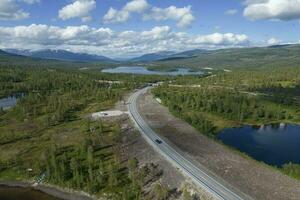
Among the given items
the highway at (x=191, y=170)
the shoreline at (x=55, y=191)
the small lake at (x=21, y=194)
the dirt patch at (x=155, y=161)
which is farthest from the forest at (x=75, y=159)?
the highway at (x=191, y=170)

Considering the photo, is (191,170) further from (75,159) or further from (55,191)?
(55,191)

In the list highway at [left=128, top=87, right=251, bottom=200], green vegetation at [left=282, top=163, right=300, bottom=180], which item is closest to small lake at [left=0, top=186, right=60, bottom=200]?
highway at [left=128, top=87, right=251, bottom=200]

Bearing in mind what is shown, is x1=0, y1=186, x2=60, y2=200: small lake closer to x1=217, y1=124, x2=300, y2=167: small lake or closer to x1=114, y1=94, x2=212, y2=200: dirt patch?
x1=114, y1=94, x2=212, y2=200: dirt patch

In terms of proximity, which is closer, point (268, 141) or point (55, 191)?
point (55, 191)

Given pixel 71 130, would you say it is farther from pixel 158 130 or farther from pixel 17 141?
pixel 158 130

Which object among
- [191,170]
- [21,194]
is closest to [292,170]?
[191,170]

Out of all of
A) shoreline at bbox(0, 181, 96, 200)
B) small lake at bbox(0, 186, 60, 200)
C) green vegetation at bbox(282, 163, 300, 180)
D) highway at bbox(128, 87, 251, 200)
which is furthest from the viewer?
green vegetation at bbox(282, 163, 300, 180)
